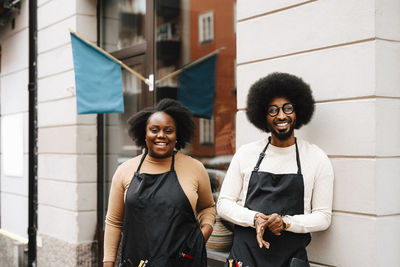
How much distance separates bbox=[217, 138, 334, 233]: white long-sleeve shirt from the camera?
329cm

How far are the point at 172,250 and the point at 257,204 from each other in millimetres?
667

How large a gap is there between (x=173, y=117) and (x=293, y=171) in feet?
3.27

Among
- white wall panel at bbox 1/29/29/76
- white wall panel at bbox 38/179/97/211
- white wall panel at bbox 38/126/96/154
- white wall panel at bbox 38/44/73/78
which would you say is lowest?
white wall panel at bbox 38/179/97/211

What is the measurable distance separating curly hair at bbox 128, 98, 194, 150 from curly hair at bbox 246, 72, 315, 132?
1.75ft

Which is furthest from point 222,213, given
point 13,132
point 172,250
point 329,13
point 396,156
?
point 13,132

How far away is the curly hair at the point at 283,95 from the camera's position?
347cm

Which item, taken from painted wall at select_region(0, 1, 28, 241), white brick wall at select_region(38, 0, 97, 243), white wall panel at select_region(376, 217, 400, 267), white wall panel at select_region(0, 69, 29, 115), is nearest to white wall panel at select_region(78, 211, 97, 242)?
white brick wall at select_region(38, 0, 97, 243)

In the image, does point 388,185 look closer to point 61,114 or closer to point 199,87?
point 199,87

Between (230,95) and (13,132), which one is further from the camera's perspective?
(13,132)

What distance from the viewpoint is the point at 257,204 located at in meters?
3.37

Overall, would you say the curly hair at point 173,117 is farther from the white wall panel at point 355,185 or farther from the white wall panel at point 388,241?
the white wall panel at point 388,241

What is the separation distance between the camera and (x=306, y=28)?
3.88m

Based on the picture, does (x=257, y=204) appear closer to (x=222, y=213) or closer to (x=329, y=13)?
(x=222, y=213)

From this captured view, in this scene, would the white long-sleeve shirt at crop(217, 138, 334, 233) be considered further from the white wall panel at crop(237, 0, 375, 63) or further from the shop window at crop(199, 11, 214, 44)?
the shop window at crop(199, 11, 214, 44)
